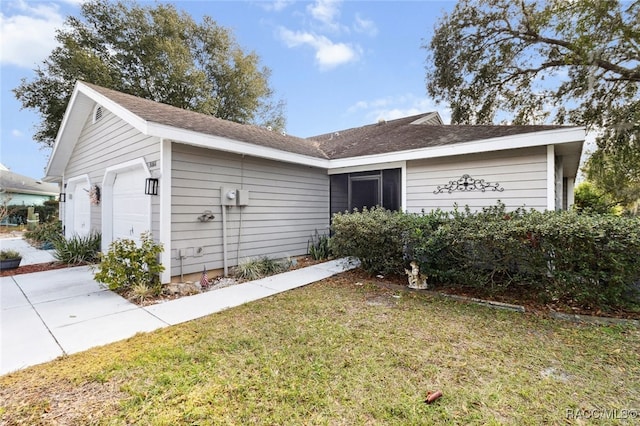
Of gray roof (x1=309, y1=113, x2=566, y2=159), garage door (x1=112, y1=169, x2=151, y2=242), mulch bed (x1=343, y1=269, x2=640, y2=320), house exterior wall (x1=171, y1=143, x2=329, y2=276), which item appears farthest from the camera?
gray roof (x1=309, y1=113, x2=566, y2=159)

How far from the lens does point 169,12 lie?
16.2m

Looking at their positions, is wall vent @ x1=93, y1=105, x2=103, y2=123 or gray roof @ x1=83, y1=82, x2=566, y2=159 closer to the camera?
gray roof @ x1=83, y1=82, x2=566, y2=159

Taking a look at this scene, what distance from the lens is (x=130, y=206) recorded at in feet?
20.3

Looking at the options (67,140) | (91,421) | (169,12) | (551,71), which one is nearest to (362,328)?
(91,421)

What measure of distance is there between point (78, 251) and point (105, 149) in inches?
106

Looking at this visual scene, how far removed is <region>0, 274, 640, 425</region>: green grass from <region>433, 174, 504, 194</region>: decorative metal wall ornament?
9.83 ft

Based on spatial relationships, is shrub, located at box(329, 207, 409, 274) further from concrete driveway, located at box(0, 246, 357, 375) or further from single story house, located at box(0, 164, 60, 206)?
single story house, located at box(0, 164, 60, 206)

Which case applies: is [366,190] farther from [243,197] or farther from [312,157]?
[243,197]

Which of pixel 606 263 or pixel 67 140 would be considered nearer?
pixel 606 263

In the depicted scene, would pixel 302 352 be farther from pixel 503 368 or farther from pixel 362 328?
pixel 503 368

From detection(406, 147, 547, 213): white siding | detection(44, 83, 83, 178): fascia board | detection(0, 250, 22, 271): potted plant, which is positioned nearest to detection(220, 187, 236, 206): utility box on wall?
detection(406, 147, 547, 213): white siding

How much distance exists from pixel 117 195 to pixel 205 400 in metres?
6.46

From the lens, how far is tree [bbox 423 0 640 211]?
788cm

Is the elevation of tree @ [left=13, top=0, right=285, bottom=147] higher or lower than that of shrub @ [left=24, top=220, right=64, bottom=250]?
higher
